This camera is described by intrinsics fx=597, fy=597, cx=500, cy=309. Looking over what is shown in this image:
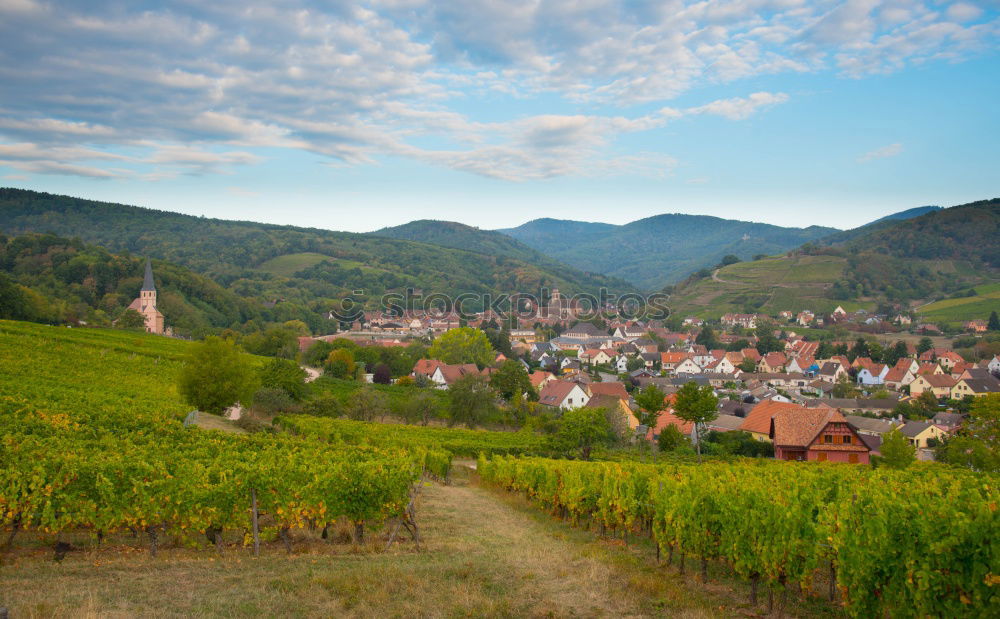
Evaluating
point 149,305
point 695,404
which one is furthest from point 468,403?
point 149,305

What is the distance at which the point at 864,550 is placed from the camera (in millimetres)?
7914

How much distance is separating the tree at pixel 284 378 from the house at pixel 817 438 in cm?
3548

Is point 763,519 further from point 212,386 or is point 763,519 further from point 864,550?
point 212,386

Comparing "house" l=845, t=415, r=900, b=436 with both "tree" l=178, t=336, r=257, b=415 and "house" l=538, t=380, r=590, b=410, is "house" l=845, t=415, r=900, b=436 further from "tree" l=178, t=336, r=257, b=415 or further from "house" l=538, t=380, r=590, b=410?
"tree" l=178, t=336, r=257, b=415

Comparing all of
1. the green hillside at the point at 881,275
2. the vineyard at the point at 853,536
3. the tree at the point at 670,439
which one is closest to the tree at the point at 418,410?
the tree at the point at 670,439

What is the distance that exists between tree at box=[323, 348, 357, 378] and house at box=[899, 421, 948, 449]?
52645 millimetres

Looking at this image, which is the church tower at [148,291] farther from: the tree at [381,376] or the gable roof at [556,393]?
the gable roof at [556,393]

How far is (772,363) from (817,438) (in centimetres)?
6527

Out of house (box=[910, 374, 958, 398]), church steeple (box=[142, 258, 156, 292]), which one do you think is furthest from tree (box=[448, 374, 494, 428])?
church steeple (box=[142, 258, 156, 292])

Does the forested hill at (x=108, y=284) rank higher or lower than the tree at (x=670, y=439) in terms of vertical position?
higher

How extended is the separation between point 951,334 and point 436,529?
429ft

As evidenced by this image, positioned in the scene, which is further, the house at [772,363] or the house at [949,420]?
the house at [772,363]

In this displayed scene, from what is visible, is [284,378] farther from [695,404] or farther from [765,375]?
[765,375]

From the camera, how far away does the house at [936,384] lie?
71.2m
